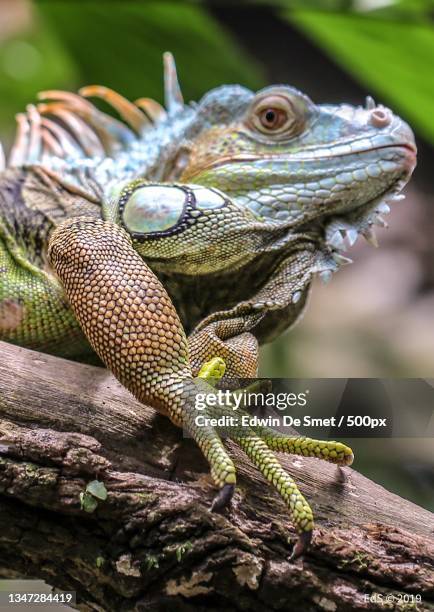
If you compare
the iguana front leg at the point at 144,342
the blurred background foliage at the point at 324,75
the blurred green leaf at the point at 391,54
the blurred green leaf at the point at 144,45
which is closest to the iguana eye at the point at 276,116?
the iguana front leg at the point at 144,342

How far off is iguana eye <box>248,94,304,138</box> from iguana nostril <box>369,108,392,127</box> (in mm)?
307

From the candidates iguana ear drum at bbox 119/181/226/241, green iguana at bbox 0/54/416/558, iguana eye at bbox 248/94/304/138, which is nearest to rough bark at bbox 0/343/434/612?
green iguana at bbox 0/54/416/558

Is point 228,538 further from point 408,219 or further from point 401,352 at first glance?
point 408,219

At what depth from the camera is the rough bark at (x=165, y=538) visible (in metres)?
2.20

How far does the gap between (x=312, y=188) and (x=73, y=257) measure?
1.07 meters

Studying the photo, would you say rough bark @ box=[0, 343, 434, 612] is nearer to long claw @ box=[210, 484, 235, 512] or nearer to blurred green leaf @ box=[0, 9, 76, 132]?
long claw @ box=[210, 484, 235, 512]

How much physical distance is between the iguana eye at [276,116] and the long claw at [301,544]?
69.9 inches

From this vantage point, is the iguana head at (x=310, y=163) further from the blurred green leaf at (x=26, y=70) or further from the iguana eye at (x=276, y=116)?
the blurred green leaf at (x=26, y=70)

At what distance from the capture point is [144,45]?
5.64 meters

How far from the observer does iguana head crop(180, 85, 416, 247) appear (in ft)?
10.2

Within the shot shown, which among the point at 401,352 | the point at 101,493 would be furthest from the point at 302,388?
the point at 401,352

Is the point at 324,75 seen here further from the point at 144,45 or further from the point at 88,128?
the point at 88,128
